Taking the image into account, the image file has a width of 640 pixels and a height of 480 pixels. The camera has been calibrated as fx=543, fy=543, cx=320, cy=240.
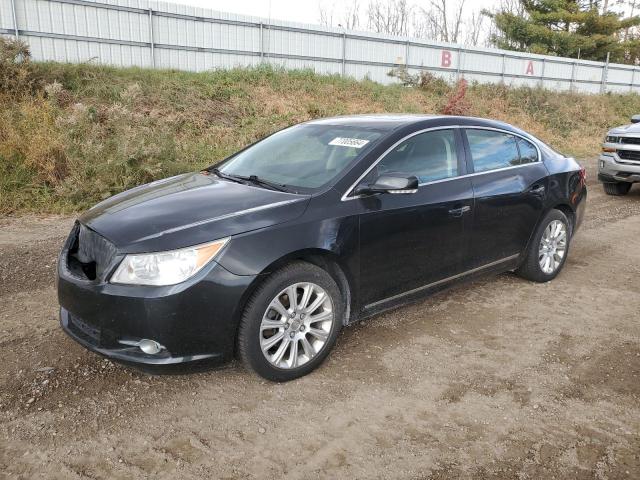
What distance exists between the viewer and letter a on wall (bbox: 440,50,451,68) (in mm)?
22000

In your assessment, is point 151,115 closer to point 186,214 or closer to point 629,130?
point 186,214

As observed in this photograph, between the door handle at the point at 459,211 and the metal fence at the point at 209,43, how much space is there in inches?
468

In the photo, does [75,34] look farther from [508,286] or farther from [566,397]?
[566,397]

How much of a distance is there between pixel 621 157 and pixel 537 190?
571cm

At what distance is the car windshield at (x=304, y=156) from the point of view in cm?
371

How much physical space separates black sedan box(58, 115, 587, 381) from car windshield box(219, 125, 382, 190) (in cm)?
2

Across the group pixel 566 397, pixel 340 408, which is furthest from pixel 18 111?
pixel 566 397

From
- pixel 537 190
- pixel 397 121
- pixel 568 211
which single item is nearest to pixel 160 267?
pixel 397 121

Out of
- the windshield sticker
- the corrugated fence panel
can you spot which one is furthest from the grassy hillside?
the windshield sticker

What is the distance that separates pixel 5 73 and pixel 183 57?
578 centimetres

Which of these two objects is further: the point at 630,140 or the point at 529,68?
the point at 529,68

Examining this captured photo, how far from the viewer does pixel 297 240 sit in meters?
3.17

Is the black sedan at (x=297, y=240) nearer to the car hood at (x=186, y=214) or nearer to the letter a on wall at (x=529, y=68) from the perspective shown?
the car hood at (x=186, y=214)

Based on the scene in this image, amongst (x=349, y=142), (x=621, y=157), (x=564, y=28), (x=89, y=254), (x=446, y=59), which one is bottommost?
(x=621, y=157)
